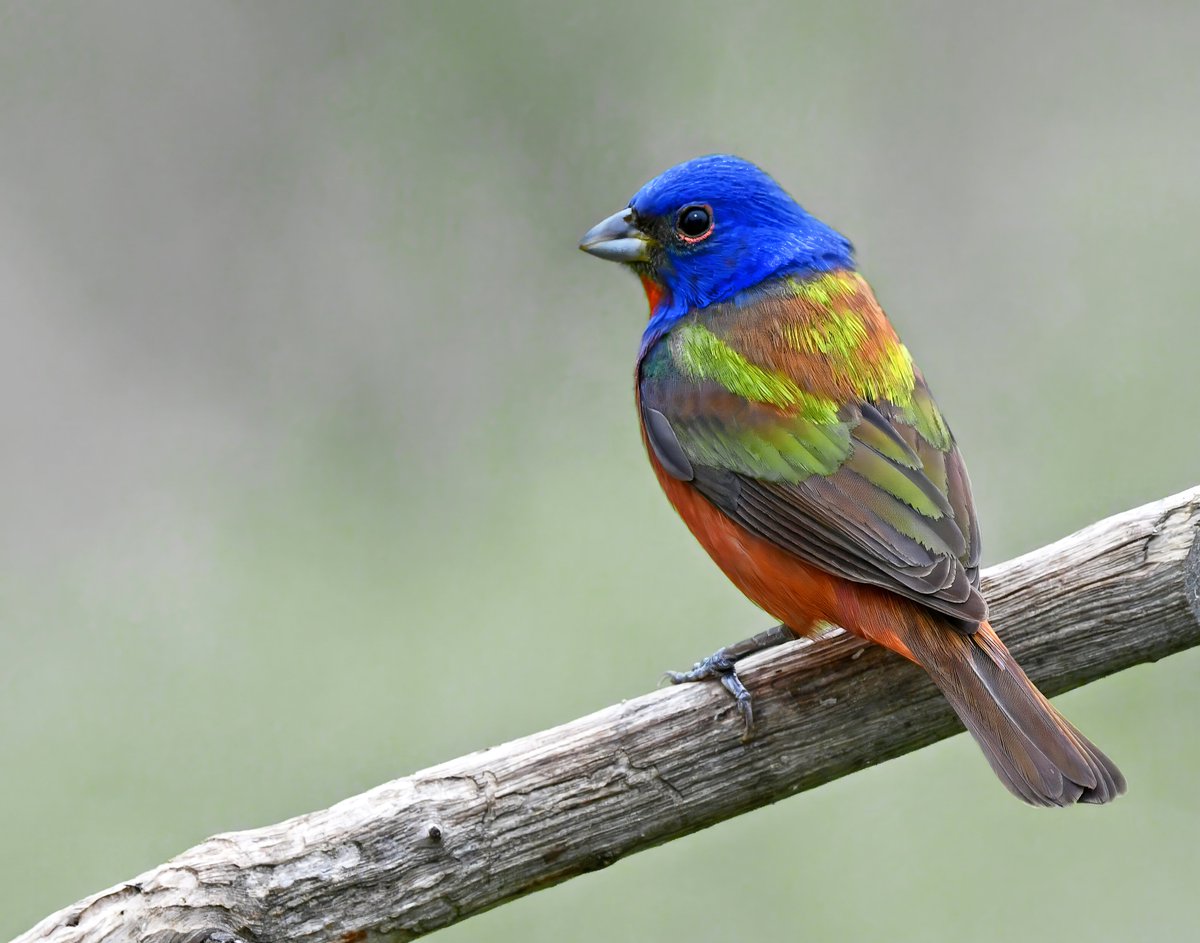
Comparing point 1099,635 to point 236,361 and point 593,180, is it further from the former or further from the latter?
point 236,361

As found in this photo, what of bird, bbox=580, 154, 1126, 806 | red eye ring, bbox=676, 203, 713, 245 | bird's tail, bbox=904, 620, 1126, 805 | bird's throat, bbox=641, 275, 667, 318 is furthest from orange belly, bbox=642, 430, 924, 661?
red eye ring, bbox=676, 203, 713, 245

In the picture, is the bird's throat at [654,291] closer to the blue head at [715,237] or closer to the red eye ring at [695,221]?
the blue head at [715,237]

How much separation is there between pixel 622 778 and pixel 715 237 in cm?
163

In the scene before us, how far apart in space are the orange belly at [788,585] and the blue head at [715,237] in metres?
0.51

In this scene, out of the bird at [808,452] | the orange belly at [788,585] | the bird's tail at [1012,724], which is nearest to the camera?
the bird's tail at [1012,724]

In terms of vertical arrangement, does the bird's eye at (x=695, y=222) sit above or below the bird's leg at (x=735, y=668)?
above

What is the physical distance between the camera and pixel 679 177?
14.9 ft

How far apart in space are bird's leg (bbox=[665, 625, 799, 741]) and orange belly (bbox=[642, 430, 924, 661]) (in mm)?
123

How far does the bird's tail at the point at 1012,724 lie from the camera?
3344mm

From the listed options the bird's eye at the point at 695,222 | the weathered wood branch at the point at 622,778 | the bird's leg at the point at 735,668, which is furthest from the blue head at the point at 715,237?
the weathered wood branch at the point at 622,778

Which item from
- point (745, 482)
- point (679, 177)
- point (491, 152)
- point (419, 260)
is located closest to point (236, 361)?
point (419, 260)

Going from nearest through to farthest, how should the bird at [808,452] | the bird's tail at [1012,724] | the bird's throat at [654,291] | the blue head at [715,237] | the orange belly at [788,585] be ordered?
the bird's tail at [1012,724] < the bird at [808,452] < the orange belly at [788,585] < the blue head at [715,237] < the bird's throat at [654,291]

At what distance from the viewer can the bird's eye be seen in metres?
4.50

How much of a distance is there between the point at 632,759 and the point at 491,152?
4.54 metres
